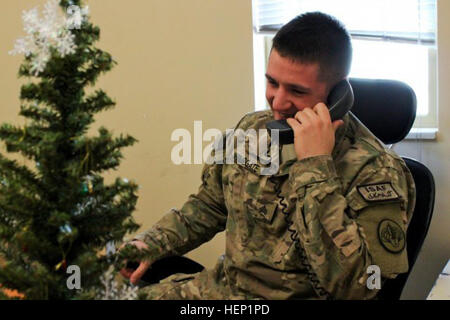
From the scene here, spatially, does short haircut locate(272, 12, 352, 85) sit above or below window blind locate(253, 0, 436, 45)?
below

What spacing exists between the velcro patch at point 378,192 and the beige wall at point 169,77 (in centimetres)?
70

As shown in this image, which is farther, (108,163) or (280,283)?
(280,283)

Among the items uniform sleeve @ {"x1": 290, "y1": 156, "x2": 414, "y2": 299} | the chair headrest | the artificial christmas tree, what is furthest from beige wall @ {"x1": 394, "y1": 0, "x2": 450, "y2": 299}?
the artificial christmas tree

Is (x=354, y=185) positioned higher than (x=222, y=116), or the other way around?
(x=222, y=116)

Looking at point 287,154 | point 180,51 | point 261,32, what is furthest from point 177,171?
point 287,154

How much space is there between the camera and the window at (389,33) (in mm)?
1682

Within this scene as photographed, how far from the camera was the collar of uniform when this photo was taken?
1.20 metres

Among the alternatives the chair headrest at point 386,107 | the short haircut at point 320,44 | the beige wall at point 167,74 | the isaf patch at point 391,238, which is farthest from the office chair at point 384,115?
the beige wall at point 167,74

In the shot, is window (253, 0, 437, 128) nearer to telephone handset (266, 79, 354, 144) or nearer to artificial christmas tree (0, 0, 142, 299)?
telephone handset (266, 79, 354, 144)

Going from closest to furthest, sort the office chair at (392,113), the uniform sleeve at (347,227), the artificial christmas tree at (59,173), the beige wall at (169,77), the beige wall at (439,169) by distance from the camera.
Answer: the artificial christmas tree at (59,173)
the uniform sleeve at (347,227)
the office chair at (392,113)
the beige wall at (439,169)
the beige wall at (169,77)

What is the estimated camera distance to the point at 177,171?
75.8 inches

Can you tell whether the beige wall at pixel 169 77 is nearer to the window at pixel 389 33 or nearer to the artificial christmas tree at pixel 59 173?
the window at pixel 389 33
